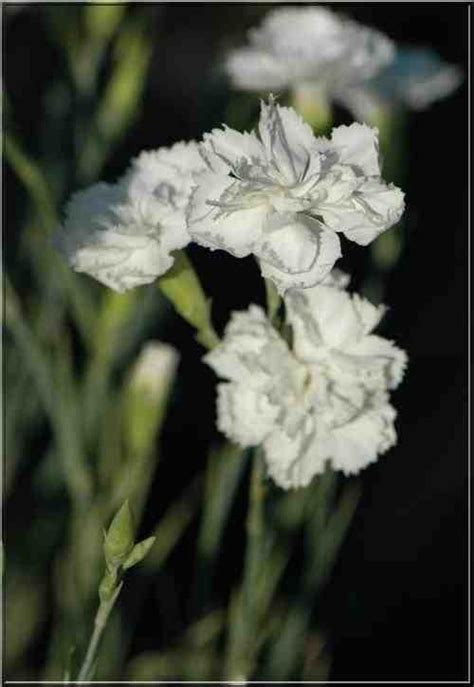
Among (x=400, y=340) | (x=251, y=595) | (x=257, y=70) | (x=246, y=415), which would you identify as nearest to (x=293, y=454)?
(x=246, y=415)

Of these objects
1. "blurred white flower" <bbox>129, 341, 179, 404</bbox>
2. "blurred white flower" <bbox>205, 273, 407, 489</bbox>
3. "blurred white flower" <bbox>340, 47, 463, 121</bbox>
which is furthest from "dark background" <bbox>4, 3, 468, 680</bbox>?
"blurred white flower" <bbox>205, 273, 407, 489</bbox>

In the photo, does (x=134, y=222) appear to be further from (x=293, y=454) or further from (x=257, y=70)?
(x=257, y=70)

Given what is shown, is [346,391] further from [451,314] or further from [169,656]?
[451,314]

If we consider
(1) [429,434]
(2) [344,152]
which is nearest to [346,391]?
(2) [344,152]

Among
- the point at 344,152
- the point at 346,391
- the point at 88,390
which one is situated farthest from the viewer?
the point at 88,390

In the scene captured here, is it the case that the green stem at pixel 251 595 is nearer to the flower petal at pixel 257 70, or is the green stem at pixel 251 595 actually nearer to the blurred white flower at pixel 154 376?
the blurred white flower at pixel 154 376

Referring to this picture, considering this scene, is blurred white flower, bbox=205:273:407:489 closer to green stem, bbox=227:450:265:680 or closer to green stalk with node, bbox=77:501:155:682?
green stem, bbox=227:450:265:680
